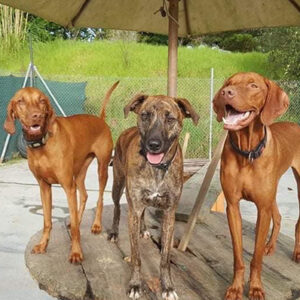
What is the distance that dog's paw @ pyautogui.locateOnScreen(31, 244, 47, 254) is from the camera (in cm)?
315

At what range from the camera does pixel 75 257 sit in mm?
2980

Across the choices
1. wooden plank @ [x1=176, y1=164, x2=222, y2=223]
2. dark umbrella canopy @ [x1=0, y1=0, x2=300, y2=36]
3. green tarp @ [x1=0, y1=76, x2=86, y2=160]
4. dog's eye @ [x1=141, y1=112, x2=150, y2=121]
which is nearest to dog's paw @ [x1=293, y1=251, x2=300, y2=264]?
wooden plank @ [x1=176, y1=164, x2=222, y2=223]

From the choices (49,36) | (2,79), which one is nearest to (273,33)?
(2,79)

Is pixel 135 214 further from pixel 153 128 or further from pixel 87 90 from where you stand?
pixel 87 90

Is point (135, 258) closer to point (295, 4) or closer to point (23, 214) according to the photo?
point (295, 4)

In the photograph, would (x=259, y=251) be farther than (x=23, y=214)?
No

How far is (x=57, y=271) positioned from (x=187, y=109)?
4.27 feet

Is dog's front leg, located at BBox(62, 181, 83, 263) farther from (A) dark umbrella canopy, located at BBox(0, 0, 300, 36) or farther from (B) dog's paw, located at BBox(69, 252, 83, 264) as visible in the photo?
(A) dark umbrella canopy, located at BBox(0, 0, 300, 36)

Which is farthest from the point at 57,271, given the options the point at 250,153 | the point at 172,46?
the point at 172,46

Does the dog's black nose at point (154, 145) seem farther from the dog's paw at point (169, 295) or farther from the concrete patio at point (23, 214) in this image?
the concrete patio at point (23, 214)

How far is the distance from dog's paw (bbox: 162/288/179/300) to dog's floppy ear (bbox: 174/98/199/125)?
3.15 feet

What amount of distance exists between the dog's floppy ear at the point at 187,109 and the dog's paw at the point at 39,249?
1.41 m

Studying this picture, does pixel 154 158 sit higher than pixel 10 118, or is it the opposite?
pixel 10 118

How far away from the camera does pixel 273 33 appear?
15.8m
